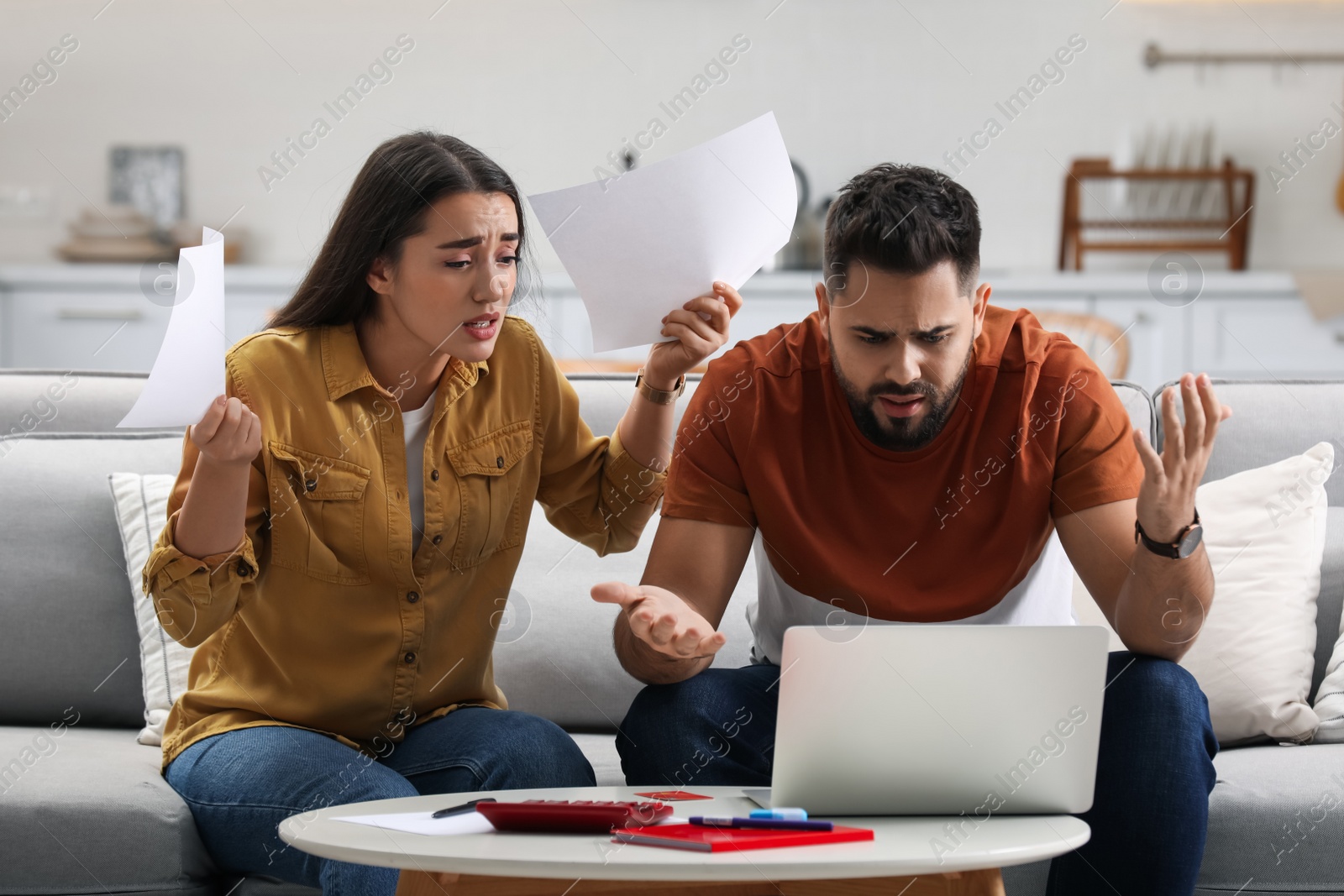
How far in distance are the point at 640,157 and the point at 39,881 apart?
3274 mm

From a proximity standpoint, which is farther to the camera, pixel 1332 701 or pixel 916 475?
pixel 1332 701

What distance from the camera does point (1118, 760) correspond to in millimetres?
1212

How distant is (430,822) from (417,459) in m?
0.57

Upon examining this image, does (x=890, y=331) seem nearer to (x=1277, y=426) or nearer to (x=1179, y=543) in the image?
(x=1179, y=543)

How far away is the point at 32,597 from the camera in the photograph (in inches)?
66.5

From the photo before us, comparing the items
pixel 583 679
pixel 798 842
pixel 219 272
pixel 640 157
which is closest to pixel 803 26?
pixel 640 157

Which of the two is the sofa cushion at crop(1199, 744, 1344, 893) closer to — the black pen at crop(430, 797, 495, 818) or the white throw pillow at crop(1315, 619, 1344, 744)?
the white throw pillow at crop(1315, 619, 1344, 744)

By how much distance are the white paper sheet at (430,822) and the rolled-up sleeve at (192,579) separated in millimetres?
363

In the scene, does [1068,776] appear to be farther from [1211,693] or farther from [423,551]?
[423,551]

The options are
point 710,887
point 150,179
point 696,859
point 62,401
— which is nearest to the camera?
point 696,859

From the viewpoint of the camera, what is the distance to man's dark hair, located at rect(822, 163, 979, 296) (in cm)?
136

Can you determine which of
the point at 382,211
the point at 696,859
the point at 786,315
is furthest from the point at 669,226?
the point at 786,315

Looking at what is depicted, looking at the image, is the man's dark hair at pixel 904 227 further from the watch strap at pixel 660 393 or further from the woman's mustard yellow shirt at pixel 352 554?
the woman's mustard yellow shirt at pixel 352 554

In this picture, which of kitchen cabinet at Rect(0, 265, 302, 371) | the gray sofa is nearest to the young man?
the gray sofa
